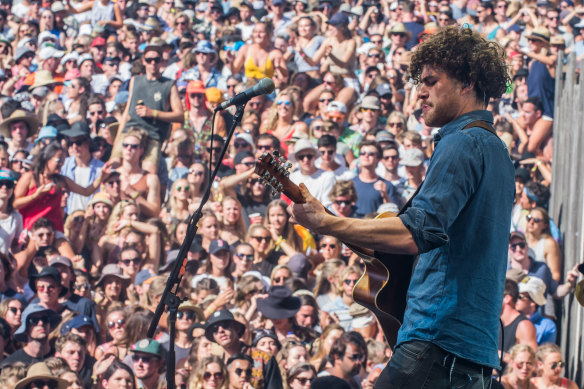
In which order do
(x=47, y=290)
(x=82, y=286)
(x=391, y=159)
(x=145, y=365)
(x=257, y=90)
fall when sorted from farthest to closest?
(x=391, y=159) → (x=82, y=286) → (x=47, y=290) → (x=145, y=365) → (x=257, y=90)

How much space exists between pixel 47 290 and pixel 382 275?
573cm

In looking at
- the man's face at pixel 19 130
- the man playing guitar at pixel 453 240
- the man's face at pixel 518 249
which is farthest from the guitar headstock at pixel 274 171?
the man's face at pixel 19 130

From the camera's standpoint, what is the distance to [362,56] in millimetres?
12734

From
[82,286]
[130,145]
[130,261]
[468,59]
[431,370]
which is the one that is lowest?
[82,286]

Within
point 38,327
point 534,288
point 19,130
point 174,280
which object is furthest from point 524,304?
point 19,130

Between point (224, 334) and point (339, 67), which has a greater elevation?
point (339, 67)

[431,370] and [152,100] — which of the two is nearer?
[431,370]

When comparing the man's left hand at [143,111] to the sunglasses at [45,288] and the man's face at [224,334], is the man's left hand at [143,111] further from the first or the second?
the man's face at [224,334]

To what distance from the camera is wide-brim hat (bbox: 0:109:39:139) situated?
1165 cm

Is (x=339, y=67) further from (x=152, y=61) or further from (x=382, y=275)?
(x=382, y=275)

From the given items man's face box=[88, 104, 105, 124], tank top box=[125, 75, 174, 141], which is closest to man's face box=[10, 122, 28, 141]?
man's face box=[88, 104, 105, 124]

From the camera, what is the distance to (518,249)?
8305 millimetres

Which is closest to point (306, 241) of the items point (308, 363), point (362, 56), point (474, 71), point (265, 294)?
point (265, 294)

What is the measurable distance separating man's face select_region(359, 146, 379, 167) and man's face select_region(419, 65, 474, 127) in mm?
6631
